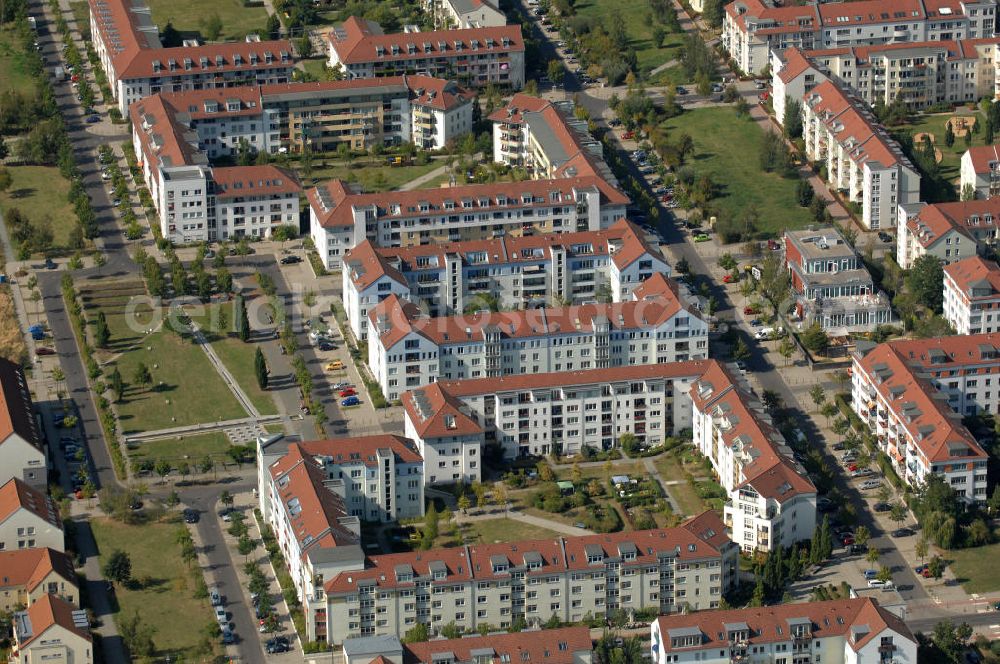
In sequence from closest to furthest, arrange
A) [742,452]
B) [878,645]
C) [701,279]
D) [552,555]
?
[878,645]
[552,555]
[742,452]
[701,279]

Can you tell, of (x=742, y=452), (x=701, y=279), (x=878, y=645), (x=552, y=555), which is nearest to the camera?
(x=878, y=645)

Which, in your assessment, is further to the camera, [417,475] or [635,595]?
[417,475]

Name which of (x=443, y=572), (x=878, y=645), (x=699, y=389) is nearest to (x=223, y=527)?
(x=443, y=572)

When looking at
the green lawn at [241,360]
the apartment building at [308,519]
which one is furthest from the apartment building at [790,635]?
the green lawn at [241,360]

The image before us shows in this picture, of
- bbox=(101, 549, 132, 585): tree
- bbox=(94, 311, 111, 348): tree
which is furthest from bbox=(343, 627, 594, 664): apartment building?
bbox=(94, 311, 111, 348): tree

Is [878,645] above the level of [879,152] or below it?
below

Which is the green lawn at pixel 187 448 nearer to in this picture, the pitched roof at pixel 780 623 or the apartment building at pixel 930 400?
the pitched roof at pixel 780 623

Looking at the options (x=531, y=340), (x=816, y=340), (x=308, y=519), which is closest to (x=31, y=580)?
(x=308, y=519)

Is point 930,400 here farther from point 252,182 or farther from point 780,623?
point 252,182

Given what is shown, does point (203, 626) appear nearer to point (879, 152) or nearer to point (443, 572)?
point (443, 572)
